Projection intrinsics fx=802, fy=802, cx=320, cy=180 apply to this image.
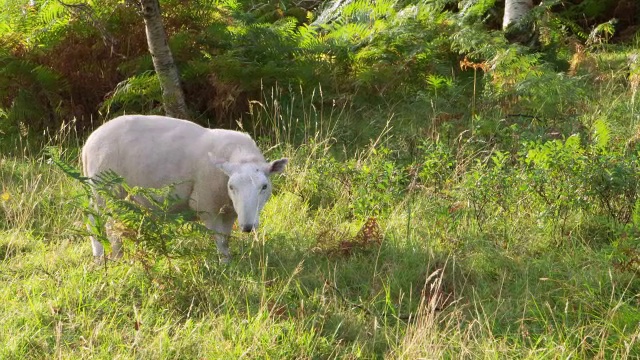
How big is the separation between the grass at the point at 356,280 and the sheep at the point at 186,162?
36 cm

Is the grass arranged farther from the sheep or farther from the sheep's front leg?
the sheep

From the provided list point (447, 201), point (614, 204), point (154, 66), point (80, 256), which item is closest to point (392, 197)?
point (447, 201)

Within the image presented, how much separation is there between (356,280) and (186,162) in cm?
152

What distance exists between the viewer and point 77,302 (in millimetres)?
4930

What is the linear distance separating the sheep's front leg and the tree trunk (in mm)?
2806

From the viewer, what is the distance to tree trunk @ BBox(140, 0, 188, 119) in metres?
8.17

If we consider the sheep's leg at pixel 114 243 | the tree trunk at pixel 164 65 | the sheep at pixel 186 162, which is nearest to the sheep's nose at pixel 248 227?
the sheep at pixel 186 162

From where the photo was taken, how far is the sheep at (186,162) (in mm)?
5637

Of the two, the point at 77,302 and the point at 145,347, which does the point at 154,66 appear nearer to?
the point at 77,302

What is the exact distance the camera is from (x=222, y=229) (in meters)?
5.91

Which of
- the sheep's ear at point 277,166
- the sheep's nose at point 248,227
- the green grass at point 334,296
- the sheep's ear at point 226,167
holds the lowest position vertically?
the green grass at point 334,296

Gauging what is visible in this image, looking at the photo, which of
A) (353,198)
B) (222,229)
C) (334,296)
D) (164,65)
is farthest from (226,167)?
(164,65)

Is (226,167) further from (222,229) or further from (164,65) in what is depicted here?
(164,65)

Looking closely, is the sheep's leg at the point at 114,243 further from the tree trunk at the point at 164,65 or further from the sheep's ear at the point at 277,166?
the tree trunk at the point at 164,65
